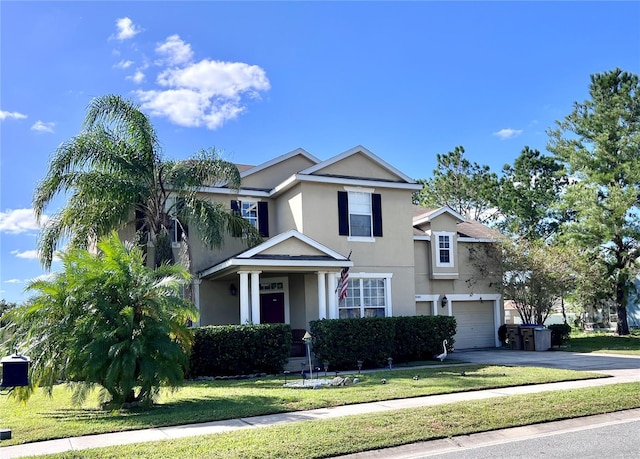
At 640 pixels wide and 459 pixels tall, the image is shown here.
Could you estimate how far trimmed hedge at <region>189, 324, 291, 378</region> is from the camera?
51.7ft

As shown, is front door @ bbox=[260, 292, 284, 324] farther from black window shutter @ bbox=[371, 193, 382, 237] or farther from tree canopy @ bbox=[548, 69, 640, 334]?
tree canopy @ bbox=[548, 69, 640, 334]

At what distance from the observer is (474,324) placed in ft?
84.0

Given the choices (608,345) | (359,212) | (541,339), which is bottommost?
(608,345)

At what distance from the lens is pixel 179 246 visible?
19.6m

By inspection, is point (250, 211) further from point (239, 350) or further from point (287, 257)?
point (239, 350)

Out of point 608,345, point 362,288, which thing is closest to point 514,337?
point 608,345

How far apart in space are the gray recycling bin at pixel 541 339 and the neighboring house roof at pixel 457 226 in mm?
4509

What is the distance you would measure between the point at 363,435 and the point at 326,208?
12.8 m

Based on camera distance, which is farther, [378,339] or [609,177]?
[609,177]

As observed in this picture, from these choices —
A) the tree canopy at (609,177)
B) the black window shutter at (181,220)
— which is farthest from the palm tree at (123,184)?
the tree canopy at (609,177)

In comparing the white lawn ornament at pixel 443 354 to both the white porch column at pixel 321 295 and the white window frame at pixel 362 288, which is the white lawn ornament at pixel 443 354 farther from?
the white porch column at pixel 321 295

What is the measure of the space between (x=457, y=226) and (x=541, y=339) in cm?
A: 622

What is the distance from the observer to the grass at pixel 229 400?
938cm

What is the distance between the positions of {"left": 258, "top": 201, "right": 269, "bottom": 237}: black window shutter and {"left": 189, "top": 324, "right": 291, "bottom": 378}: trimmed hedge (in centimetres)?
538
